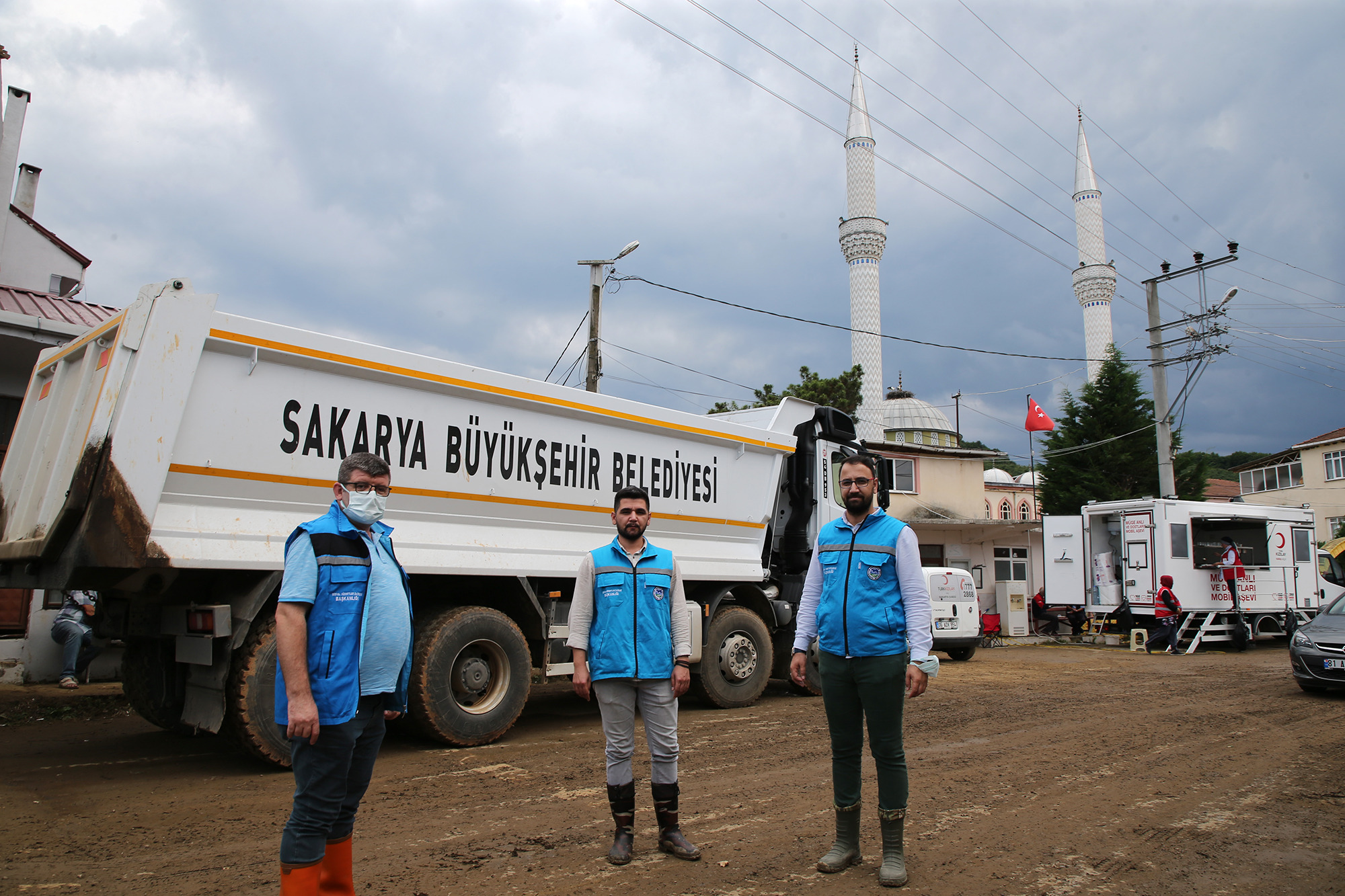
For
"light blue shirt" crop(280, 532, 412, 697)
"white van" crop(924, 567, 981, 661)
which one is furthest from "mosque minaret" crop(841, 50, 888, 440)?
"light blue shirt" crop(280, 532, 412, 697)

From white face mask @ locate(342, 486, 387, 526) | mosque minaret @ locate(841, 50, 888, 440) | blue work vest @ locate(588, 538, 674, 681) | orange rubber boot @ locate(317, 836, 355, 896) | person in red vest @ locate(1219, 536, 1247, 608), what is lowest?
orange rubber boot @ locate(317, 836, 355, 896)

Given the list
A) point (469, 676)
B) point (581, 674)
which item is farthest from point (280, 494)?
point (581, 674)

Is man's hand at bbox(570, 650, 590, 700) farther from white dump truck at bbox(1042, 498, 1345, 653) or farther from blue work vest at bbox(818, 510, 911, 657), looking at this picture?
white dump truck at bbox(1042, 498, 1345, 653)

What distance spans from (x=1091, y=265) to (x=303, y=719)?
208ft

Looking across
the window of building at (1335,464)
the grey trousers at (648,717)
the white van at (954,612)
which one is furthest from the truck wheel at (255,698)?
the window of building at (1335,464)

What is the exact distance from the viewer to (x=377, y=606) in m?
3.07

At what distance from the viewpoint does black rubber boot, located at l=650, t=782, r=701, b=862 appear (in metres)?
4.07

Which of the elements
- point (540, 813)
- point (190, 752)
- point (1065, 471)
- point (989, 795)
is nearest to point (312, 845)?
point (540, 813)

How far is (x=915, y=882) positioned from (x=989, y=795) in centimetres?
177

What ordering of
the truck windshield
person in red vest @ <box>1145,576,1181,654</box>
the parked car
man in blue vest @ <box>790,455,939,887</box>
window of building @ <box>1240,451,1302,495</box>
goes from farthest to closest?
window of building @ <box>1240,451,1302,495</box>, the truck windshield, person in red vest @ <box>1145,576,1181,654</box>, the parked car, man in blue vest @ <box>790,455,939,887</box>

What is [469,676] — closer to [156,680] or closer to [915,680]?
[156,680]

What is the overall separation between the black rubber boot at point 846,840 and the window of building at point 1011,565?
24436mm

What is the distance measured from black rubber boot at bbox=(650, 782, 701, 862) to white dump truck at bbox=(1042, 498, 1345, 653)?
53.4ft

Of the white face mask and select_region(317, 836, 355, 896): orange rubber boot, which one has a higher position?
the white face mask
